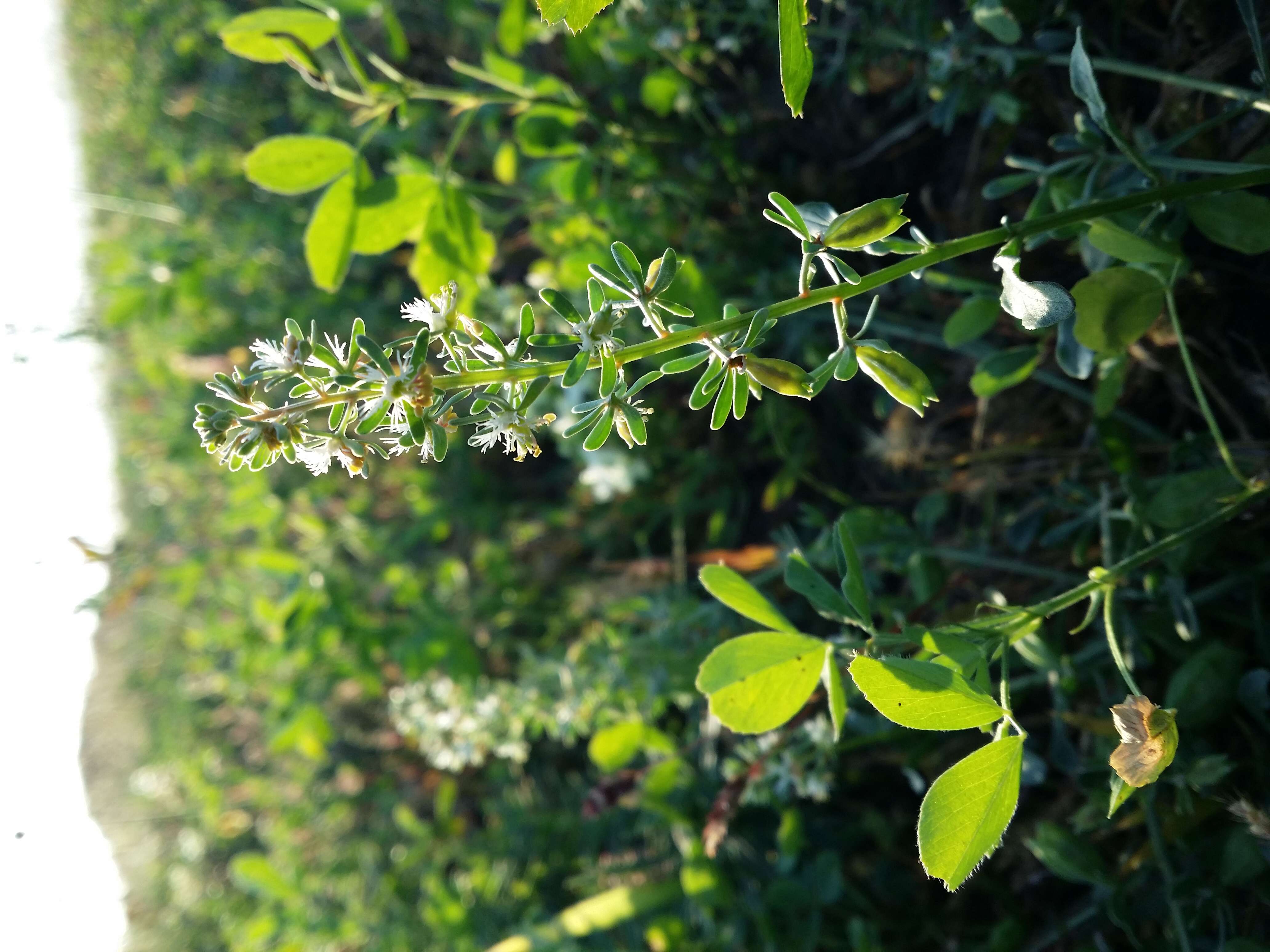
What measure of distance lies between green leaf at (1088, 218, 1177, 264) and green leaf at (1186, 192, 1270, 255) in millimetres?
74

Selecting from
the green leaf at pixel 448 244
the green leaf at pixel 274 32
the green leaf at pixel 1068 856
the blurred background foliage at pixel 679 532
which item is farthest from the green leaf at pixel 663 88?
the green leaf at pixel 1068 856

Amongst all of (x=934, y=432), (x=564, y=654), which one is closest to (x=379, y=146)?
(x=564, y=654)

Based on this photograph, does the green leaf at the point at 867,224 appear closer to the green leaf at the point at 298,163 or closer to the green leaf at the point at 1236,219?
the green leaf at the point at 1236,219

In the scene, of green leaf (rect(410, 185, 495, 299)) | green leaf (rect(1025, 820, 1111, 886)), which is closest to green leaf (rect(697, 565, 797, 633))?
green leaf (rect(1025, 820, 1111, 886))

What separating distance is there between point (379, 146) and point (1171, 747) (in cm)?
253

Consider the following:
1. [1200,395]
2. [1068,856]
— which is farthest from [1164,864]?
[1200,395]

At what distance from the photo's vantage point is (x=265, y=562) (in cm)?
222

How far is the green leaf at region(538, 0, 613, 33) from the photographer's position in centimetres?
64

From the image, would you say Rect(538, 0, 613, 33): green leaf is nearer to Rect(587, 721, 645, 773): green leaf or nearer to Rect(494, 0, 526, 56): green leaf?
Rect(494, 0, 526, 56): green leaf

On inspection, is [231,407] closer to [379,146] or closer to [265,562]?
[265,562]

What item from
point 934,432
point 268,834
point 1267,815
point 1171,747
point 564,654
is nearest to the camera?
point 1171,747

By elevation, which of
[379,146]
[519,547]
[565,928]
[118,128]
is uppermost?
[379,146]

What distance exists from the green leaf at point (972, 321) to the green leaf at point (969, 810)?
0.54m

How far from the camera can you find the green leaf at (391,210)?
4.23 feet
